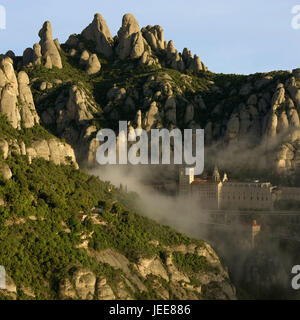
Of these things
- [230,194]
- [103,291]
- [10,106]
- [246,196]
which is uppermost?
[10,106]

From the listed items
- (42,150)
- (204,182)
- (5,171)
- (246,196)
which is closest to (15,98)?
(42,150)

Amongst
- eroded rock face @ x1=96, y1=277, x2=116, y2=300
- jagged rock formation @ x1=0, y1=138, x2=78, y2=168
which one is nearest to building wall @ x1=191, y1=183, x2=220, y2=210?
jagged rock formation @ x1=0, y1=138, x2=78, y2=168

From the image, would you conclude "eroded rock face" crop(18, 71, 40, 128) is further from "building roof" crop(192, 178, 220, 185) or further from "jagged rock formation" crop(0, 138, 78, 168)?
"building roof" crop(192, 178, 220, 185)

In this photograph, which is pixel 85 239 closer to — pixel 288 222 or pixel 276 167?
pixel 288 222

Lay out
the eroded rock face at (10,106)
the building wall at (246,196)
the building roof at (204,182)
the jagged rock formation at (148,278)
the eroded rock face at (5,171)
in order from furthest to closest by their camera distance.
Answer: the building roof at (204,182)
the building wall at (246,196)
the eroded rock face at (10,106)
the eroded rock face at (5,171)
the jagged rock formation at (148,278)

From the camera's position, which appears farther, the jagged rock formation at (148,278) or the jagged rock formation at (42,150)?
the jagged rock formation at (42,150)

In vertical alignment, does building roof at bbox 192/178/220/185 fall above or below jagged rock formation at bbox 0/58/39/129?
below

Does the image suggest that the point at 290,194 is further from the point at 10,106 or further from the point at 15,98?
the point at 10,106

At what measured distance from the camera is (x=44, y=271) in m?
114

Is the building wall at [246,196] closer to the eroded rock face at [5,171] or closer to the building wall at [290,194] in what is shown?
the building wall at [290,194]

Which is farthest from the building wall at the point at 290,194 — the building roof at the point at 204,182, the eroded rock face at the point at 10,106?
the eroded rock face at the point at 10,106

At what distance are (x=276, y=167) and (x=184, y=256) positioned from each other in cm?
5690

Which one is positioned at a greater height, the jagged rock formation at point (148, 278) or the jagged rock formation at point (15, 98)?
the jagged rock formation at point (15, 98)

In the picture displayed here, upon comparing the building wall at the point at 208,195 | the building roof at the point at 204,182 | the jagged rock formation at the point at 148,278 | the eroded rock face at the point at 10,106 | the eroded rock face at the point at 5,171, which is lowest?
the jagged rock formation at the point at 148,278
